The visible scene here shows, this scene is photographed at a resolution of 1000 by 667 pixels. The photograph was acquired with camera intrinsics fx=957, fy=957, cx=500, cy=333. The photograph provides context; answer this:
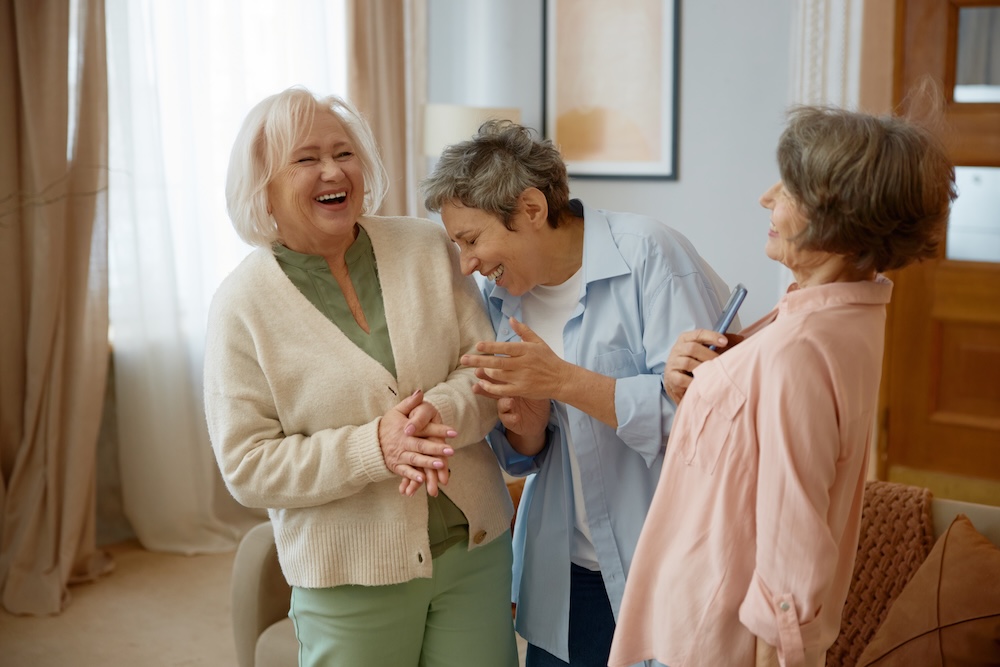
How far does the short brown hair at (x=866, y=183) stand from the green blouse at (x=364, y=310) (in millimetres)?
747

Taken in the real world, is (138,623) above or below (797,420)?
below

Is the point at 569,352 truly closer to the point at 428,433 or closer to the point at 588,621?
the point at 428,433

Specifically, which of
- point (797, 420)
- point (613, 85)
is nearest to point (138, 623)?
point (797, 420)

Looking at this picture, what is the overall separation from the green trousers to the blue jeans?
0.39ft

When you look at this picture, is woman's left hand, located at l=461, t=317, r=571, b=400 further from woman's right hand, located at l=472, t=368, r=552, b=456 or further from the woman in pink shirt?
the woman in pink shirt

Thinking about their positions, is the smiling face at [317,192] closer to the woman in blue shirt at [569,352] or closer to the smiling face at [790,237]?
the woman in blue shirt at [569,352]

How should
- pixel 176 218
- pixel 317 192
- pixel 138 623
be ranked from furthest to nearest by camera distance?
pixel 176 218
pixel 138 623
pixel 317 192

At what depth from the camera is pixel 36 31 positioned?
337 centimetres

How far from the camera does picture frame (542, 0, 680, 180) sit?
4.47 metres

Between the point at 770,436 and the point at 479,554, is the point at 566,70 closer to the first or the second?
the point at 479,554

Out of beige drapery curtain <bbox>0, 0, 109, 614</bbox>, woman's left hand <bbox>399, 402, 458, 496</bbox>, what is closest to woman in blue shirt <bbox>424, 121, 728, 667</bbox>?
woman's left hand <bbox>399, 402, 458, 496</bbox>

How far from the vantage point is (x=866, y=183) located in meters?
1.12

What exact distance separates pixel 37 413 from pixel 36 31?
1365 mm

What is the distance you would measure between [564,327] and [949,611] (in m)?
0.91
